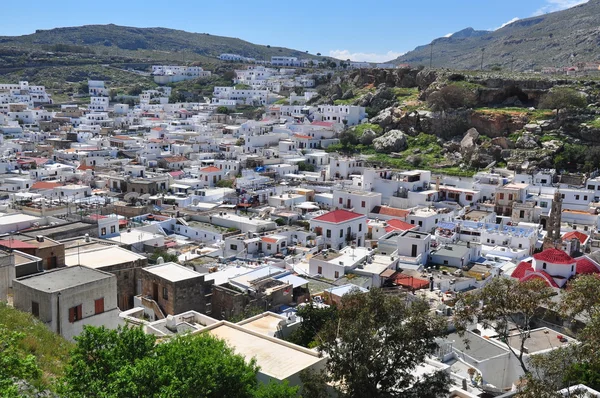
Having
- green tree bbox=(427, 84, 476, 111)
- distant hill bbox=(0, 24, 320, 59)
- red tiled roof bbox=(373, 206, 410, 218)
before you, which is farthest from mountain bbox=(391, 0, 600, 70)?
red tiled roof bbox=(373, 206, 410, 218)

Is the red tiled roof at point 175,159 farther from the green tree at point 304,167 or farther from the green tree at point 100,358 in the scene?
the green tree at point 100,358

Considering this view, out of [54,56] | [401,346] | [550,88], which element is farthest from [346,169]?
[54,56]

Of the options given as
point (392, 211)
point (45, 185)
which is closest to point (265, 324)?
point (392, 211)

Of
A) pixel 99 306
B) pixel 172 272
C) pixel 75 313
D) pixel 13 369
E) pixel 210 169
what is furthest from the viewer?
pixel 210 169

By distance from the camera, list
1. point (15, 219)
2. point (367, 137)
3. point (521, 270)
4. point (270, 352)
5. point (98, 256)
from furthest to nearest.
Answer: point (367, 137) < point (15, 219) < point (521, 270) < point (98, 256) < point (270, 352)

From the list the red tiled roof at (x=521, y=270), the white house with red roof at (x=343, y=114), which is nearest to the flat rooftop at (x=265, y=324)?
the red tiled roof at (x=521, y=270)

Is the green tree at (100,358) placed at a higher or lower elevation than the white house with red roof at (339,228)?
higher

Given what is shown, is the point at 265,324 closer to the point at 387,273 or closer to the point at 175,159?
the point at 387,273
